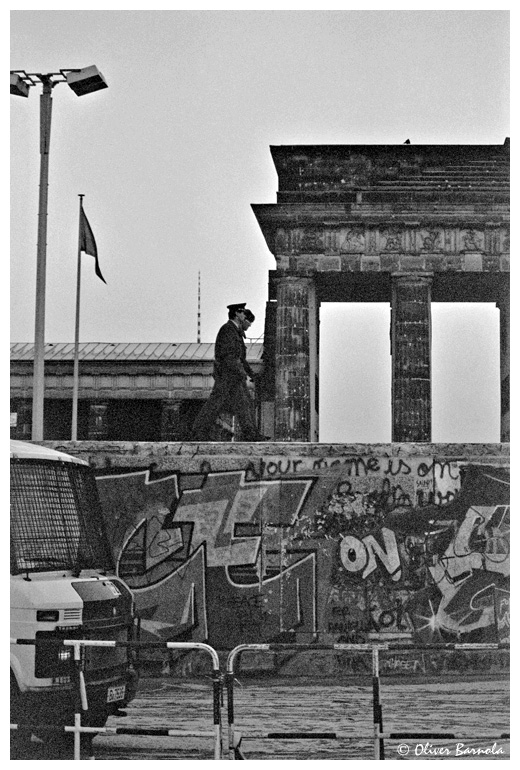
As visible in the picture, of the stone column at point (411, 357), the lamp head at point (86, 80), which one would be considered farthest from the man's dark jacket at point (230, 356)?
the stone column at point (411, 357)

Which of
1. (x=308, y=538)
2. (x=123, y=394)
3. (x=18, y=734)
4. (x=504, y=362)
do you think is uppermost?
(x=504, y=362)

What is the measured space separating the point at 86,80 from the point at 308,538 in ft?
27.2

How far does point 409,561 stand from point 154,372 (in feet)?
75.5

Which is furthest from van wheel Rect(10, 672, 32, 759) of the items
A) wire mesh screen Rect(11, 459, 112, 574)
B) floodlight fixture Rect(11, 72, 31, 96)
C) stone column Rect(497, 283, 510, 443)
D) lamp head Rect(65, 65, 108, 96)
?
stone column Rect(497, 283, 510, 443)

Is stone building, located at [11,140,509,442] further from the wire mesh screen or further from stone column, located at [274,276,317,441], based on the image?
the wire mesh screen

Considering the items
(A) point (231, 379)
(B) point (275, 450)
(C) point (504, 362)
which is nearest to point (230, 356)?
(A) point (231, 379)

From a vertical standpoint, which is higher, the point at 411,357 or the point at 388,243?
the point at 388,243

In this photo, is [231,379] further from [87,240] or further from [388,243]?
[388,243]

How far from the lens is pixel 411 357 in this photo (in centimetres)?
2620

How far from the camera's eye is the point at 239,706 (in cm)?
1263

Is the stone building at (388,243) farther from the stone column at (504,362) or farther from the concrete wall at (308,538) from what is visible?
the concrete wall at (308,538)
